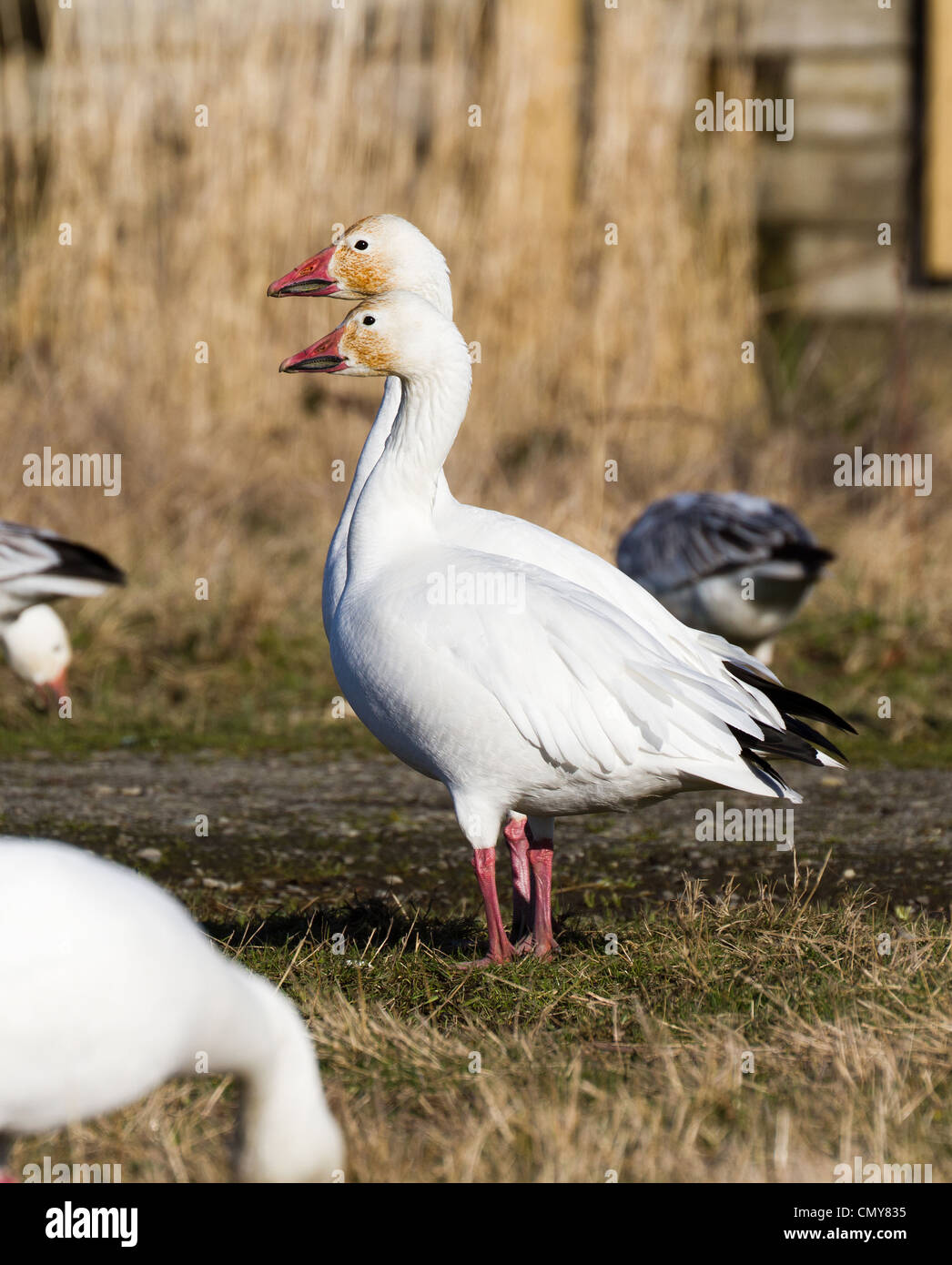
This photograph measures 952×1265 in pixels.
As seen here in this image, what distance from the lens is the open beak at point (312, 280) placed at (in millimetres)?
4449

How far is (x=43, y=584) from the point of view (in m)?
6.88

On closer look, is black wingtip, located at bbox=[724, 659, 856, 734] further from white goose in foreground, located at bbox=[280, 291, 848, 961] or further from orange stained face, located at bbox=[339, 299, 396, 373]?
orange stained face, located at bbox=[339, 299, 396, 373]

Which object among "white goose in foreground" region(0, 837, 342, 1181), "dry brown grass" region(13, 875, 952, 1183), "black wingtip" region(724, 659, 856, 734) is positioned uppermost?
"black wingtip" region(724, 659, 856, 734)

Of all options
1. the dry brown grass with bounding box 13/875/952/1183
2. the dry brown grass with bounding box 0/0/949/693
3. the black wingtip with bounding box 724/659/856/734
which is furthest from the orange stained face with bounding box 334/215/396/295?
the dry brown grass with bounding box 0/0/949/693

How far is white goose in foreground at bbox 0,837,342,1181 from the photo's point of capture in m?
2.32

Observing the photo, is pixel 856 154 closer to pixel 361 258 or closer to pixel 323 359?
pixel 361 258

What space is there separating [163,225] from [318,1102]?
7729 mm

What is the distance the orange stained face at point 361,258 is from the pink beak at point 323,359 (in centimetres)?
48

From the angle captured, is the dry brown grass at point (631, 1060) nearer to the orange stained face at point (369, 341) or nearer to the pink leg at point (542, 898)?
the pink leg at point (542, 898)

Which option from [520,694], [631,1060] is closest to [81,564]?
[520,694]

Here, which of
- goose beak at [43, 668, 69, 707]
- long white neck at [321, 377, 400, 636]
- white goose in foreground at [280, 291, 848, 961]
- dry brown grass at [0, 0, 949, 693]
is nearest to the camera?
white goose in foreground at [280, 291, 848, 961]

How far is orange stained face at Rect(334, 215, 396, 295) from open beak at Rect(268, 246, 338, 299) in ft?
0.08

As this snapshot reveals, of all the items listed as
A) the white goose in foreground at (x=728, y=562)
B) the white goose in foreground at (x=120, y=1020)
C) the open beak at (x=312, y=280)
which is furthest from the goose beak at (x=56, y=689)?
the white goose in foreground at (x=120, y=1020)

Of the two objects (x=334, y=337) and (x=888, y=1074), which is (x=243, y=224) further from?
(x=888, y=1074)
